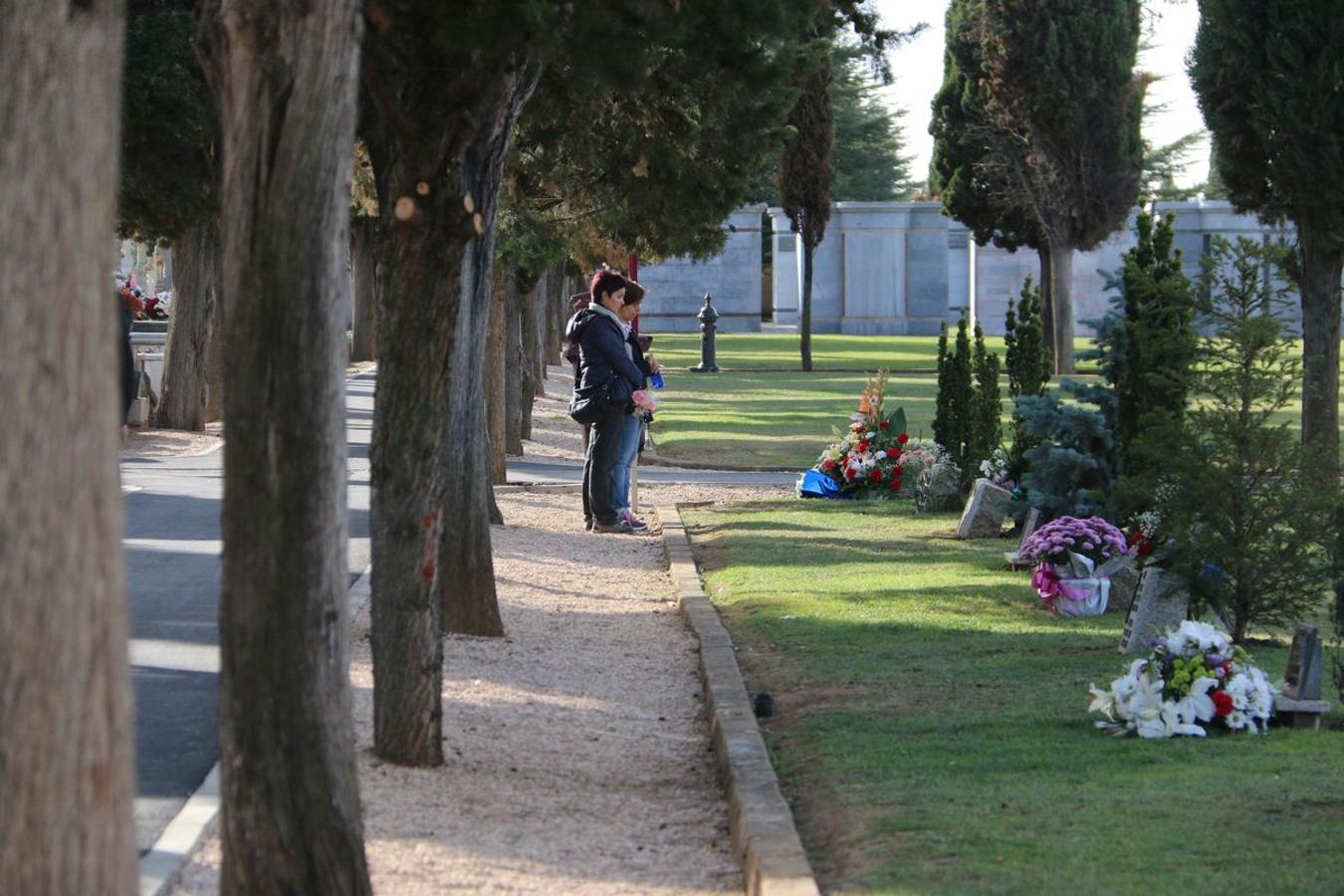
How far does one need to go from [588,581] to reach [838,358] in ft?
121

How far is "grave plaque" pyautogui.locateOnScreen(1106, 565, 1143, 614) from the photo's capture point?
1053 centimetres

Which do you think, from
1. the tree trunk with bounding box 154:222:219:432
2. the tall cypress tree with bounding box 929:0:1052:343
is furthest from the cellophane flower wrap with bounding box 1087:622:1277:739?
the tall cypress tree with bounding box 929:0:1052:343

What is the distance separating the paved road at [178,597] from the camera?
6895mm

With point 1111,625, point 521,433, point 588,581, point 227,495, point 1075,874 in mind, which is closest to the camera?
point 227,495

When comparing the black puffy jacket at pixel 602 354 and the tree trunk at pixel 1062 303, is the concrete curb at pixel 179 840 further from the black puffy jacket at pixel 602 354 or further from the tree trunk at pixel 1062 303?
the tree trunk at pixel 1062 303

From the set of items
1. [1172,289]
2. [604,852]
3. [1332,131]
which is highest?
[1332,131]

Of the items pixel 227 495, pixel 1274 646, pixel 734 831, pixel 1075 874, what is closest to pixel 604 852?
pixel 734 831

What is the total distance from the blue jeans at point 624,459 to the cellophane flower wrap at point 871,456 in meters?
3.14

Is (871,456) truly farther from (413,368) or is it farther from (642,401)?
(413,368)

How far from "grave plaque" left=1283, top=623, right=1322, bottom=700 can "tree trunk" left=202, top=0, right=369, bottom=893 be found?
412cm

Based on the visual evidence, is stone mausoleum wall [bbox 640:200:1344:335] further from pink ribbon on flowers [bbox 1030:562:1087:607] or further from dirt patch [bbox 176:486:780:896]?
dirt patch [bbox 176:486:780:896]

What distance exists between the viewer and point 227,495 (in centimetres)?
462

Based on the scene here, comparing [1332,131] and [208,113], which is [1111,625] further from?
[208,113]

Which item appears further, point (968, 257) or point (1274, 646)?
point (968, 257)
